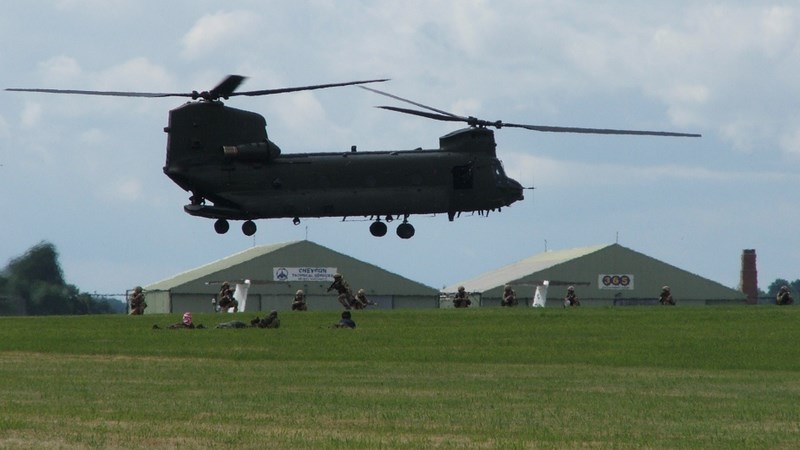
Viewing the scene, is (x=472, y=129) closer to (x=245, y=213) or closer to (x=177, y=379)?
(x=245, y=213)

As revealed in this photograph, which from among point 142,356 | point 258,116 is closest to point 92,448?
point 258,116

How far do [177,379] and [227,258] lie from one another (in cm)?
7187

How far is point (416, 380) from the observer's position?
43.0m

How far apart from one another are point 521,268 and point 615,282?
342 inches

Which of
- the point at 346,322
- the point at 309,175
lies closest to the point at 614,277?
the point at 346,322

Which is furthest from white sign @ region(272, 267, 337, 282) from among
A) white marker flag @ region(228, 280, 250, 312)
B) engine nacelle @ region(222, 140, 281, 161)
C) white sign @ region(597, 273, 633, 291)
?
engine nacelle @ region(222, 140, 281, 161)

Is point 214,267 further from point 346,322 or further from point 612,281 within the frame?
point 346,322

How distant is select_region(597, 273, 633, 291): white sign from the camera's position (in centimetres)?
11406

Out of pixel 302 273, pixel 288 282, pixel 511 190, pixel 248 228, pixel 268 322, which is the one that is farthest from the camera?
pixel 302 273

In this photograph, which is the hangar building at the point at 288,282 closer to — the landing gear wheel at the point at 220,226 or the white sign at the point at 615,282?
the white sign at the point at 615,282

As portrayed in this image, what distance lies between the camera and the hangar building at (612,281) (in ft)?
369

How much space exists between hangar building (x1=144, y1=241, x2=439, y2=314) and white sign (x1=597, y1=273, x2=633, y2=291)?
12874 mm

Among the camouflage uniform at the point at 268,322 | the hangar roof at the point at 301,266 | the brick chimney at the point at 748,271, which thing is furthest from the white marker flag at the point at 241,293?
the brick chimney at the point at 748,271

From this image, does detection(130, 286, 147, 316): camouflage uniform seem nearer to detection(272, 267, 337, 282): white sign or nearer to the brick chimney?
detection(272, 267, 337, 282): white sign
